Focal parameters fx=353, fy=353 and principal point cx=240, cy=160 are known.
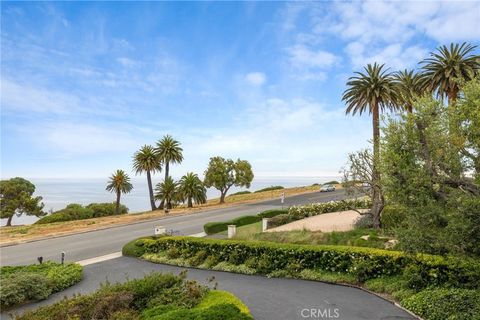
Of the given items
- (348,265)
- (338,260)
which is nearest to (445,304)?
(348,265)

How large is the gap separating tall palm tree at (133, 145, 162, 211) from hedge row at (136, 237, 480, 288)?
34211 mm

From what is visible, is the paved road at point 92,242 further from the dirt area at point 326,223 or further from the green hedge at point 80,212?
the green hedge at point 80,212

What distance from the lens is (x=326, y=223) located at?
30.7 m

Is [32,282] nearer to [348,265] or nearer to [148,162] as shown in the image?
[348,265]

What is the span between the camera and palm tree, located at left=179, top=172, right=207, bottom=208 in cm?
5606

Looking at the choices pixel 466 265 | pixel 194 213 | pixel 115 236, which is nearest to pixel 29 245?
pixel 115 236

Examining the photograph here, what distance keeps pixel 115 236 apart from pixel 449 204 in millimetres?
31288

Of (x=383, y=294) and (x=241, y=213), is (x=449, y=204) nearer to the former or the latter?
(x=383, y=294)

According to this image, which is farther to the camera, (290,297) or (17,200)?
(17,200)

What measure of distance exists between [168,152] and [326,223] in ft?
116

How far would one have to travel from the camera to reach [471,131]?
10.0 m

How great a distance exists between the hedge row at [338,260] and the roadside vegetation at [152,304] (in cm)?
663

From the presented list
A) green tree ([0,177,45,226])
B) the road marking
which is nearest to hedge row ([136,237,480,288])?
the road marking

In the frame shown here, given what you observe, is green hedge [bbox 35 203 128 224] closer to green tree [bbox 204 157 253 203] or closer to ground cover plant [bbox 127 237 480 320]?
green tree [bbox 204 157 253 203]
